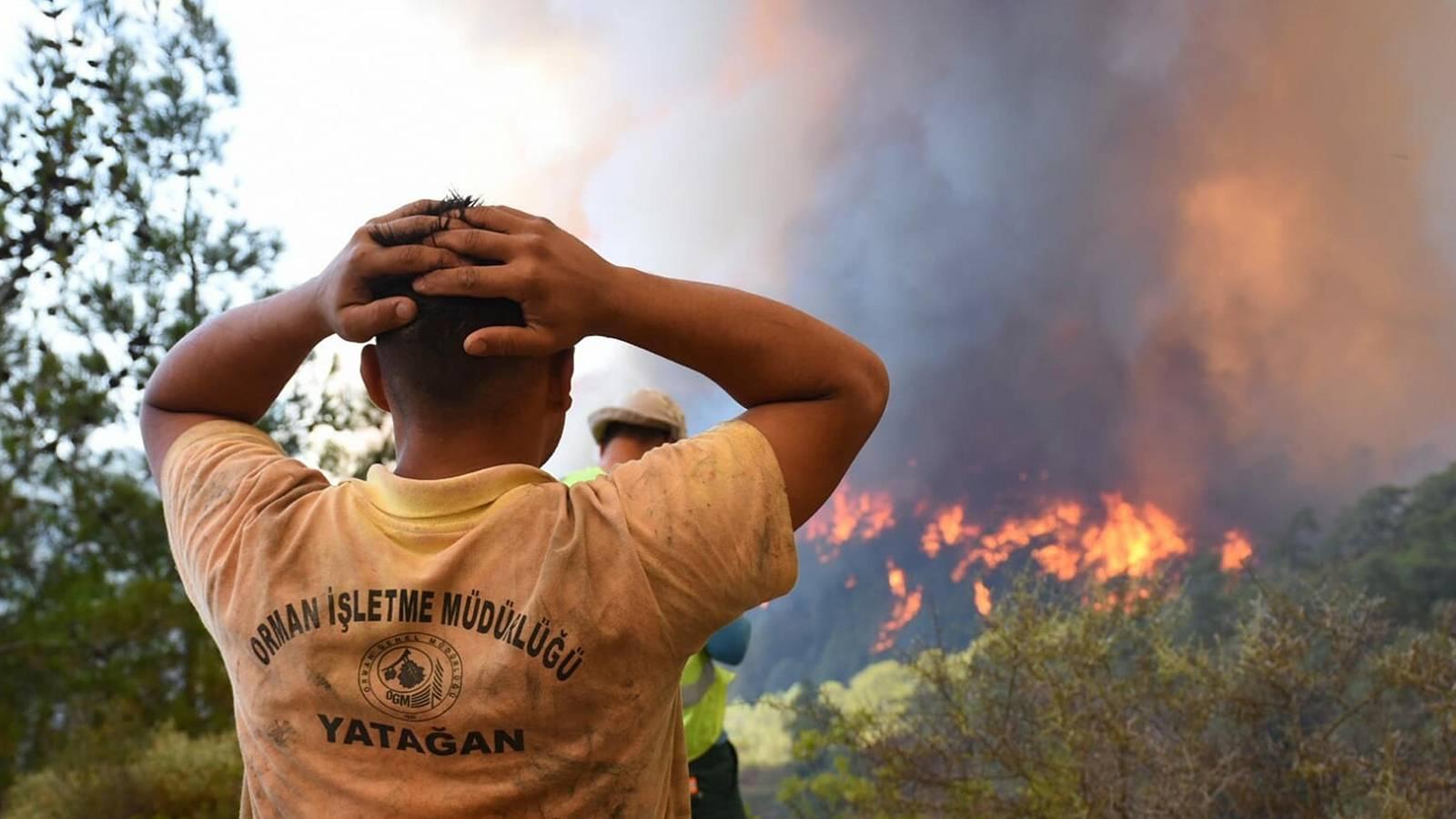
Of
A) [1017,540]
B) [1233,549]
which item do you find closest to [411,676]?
[1233,549]

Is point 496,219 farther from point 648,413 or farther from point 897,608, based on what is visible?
point 897,608

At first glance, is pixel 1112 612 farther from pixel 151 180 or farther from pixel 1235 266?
pixel 151 180

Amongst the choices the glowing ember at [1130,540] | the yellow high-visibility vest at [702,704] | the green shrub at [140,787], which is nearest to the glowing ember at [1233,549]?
the glowing ember at [1130,540]

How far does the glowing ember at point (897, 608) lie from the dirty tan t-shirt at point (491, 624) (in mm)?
5330

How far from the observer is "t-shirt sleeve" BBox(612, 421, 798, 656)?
0.97 m

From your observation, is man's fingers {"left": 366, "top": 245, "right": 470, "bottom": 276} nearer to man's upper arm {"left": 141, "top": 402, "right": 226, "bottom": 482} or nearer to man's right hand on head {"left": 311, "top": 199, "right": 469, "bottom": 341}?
man's right hand on head {"left": 311, "top": 199, "right": 469, "bottom": 341}

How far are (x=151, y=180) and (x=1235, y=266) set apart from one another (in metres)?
5.88

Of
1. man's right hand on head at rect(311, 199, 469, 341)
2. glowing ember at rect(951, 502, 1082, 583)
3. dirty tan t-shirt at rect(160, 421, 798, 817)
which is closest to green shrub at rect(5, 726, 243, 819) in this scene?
glowing ember at rect(951, 502, 1082, 583)

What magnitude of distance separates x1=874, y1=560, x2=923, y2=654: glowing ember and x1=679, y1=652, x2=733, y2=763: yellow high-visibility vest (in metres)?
3.51

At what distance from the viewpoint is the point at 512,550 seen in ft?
3.22

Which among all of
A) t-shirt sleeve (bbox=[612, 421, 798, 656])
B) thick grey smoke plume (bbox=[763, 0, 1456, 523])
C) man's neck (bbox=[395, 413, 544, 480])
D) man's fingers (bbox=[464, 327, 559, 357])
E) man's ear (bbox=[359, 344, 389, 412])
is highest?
thick grey smoke plume (bbox=[763, 0, 1456, 523])

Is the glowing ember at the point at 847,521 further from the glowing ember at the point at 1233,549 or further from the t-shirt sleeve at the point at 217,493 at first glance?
the t-shirt sleeve at the point at 217,493

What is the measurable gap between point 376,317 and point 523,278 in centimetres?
16

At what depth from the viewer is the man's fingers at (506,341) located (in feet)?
3.19
